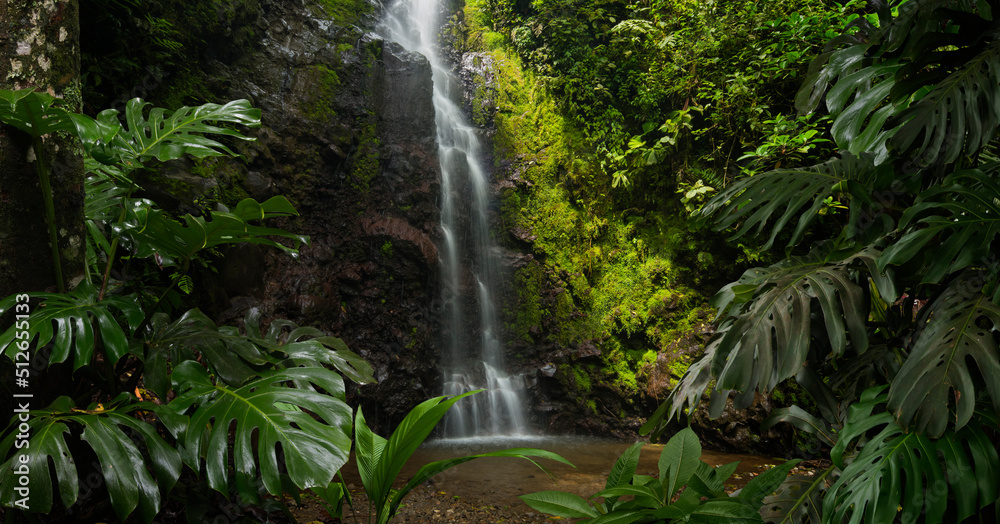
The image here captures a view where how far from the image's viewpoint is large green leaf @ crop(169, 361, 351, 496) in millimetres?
1221

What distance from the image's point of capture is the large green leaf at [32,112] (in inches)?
56.4

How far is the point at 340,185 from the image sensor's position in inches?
233

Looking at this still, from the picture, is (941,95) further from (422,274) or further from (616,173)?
(422,274)

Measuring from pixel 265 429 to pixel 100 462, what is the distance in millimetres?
457

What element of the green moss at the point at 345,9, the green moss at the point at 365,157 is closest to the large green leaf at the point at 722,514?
the green moss at the point at 365,157

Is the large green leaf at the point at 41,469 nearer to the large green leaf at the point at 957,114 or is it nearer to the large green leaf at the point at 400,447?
the large green leaf at the point at 400,447

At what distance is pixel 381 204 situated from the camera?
607 centimetres

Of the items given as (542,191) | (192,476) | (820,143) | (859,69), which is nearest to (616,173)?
(542,191)

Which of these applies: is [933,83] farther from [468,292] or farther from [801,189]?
[468,292]

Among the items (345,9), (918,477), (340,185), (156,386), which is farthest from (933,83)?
(345,9)

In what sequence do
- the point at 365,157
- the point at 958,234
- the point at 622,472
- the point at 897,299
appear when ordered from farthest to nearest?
the point at 365,157 < the point at 622,472 < the point at 897,299 < the point at 958,234

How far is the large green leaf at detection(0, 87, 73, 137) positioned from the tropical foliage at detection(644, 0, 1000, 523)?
87.3 inches

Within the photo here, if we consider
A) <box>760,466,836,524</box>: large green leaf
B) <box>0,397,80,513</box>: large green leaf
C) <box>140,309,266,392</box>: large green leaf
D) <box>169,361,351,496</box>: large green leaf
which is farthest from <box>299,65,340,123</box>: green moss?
<box>760,466,836,524</box>: large green leaf

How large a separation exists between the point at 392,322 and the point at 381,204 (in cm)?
154
